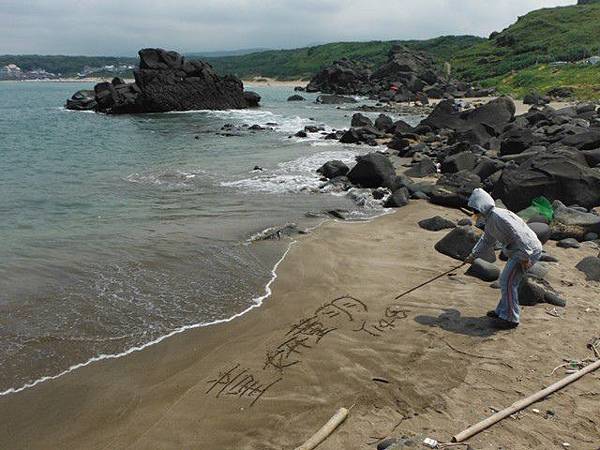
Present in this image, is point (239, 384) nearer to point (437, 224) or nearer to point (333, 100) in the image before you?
point (437, 224)

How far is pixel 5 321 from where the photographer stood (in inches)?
328

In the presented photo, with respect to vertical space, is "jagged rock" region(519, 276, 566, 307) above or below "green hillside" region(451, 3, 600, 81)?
below

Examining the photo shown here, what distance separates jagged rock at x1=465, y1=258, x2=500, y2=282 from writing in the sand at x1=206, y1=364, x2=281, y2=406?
16.1 ft

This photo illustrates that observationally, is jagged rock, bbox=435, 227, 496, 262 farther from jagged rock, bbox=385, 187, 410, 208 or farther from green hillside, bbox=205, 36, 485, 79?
green hillside, bbox=205, 36, 485, 79

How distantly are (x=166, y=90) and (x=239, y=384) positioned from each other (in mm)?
57705

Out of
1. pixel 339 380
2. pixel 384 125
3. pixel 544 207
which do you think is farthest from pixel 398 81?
pixel 339 380

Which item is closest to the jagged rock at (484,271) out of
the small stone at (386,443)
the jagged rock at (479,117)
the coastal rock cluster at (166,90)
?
the small stone at (386,443)

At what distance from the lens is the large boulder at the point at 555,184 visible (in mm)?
13938

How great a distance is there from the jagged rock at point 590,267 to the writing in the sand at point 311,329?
436cm

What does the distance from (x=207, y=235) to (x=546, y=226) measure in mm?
7919

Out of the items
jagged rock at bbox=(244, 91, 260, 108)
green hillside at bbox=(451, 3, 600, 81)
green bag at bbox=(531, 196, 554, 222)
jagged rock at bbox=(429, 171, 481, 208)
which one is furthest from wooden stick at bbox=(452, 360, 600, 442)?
green hillside at bbox=(451, 3, 600, 81)

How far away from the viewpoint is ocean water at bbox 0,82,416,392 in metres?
8.14

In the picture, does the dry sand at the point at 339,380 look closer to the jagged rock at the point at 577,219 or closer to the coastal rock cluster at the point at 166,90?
the jagged rock at the point at 577,219

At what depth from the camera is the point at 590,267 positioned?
9711mm
